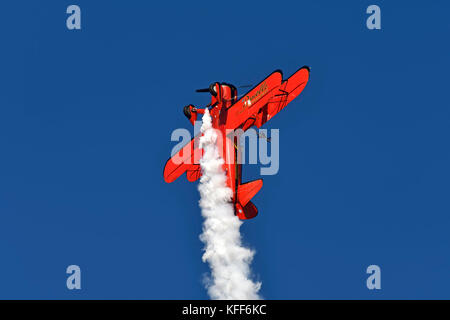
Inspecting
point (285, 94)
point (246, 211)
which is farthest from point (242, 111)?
point (246, 211)

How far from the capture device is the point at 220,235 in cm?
5991

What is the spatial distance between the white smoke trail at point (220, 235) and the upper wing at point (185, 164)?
168 cm

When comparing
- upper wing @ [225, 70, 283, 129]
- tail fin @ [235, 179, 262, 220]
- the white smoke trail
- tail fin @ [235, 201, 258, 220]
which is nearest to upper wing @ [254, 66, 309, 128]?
upper wing @ [225, 70, 283, 129]

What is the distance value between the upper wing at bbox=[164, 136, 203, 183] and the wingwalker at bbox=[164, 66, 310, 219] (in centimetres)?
62

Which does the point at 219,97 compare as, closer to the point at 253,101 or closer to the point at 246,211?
the point at 253,101

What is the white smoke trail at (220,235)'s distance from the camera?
58500 mm

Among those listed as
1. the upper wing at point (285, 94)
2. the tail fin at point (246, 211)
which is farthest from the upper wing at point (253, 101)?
the tail fin at point (246, 211)

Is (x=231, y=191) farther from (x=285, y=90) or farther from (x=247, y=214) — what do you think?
(x=285, y=90)

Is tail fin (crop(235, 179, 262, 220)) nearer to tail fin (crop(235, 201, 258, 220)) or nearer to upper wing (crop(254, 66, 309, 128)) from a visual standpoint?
tail fin (crop(235, 201, 258, 220))

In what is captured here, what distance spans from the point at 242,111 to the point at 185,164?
6.10 m

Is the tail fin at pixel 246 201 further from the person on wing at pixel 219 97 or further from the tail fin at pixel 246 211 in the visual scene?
the person on wing at pixel 219 97
